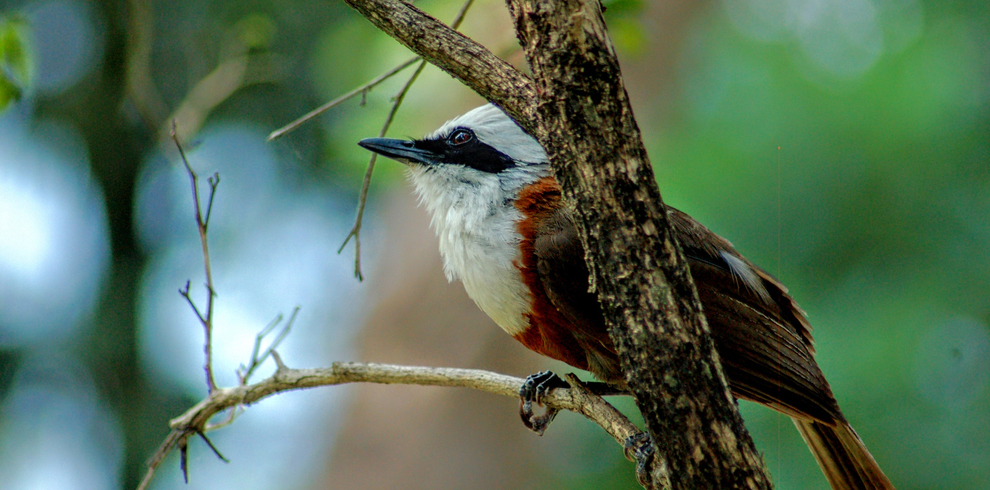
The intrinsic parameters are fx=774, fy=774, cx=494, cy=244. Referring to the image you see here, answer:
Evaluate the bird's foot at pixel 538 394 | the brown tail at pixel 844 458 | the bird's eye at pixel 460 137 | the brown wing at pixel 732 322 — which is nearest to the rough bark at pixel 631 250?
the brown wing at pixel 732 322

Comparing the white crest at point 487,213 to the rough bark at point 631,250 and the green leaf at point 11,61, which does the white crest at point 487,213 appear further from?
the green leaf at point 11,61

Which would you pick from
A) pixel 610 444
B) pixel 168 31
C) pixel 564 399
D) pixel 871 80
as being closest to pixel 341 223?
pixel 168 31

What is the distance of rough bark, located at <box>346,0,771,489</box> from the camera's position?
1.47m

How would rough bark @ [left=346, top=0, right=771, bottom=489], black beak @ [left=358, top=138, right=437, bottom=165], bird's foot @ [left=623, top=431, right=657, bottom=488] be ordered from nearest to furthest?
1. rough bark @ [left=346, top=0, right=771, bottom=489]
2. bird's foot @ [left=623, top=431, right=657, bottom=488]
3. black beak @ [left=358, top=138, right=437, bottom=165]

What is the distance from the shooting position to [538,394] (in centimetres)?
261

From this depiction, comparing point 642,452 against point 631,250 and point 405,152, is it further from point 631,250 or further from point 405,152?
point 405,152

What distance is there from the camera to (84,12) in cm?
722

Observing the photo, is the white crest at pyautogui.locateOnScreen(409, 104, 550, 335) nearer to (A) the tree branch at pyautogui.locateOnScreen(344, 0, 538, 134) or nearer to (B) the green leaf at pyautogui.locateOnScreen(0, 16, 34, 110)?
(A) the tree branch at pyautogui.locateOnScreen(344, 0, 538, 134)

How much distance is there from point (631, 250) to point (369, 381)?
1.24m

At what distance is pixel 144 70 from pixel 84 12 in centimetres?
315

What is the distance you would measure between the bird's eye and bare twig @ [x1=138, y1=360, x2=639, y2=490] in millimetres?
963

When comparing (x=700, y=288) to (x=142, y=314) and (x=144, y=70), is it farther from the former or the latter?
(x=142, y=314)

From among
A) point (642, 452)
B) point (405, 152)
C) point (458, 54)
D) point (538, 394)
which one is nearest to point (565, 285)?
point (538, 394)

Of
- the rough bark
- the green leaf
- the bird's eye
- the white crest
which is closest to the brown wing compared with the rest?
the white crest
